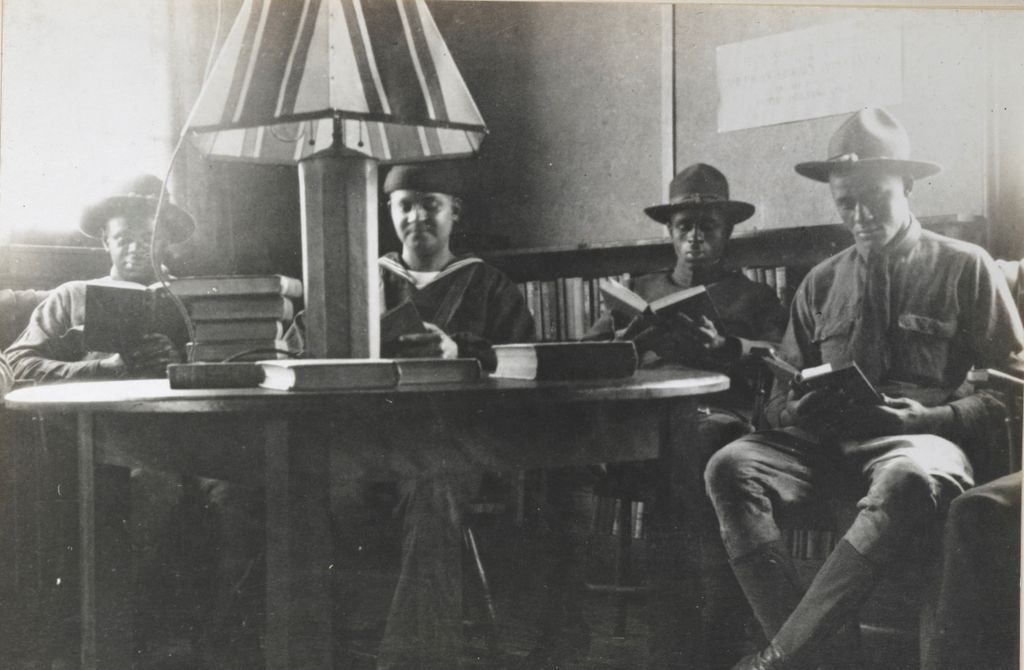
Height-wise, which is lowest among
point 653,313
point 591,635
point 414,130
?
point 591,635

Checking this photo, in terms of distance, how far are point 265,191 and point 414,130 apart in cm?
38

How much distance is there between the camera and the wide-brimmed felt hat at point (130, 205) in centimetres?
165

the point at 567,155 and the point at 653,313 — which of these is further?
the point at 567,155

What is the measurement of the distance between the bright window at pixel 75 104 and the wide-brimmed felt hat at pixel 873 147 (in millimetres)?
1342

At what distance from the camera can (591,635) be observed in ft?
6.07

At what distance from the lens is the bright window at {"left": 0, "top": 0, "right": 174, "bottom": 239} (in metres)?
1.58

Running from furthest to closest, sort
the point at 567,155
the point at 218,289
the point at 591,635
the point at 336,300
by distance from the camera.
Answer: the point at 567,155 < the point at 591,635 < the point at 218,289 < the point at 336,300

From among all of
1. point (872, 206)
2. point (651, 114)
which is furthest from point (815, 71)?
point (651, 114)

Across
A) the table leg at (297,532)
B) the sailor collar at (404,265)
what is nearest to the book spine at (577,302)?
the sailor collar at (404,265)

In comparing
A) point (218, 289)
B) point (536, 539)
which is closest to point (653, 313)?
point (536, 539)

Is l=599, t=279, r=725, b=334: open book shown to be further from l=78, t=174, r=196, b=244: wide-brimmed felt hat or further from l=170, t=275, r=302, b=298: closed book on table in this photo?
l=78, t=174, r=196, b=244: wide-brimmed felt hat

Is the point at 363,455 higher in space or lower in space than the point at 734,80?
lower

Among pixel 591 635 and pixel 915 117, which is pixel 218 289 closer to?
pixel 591 635

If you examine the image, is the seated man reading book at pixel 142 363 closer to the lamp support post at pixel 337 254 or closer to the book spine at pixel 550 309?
the lamp support post at pixel 337 254
